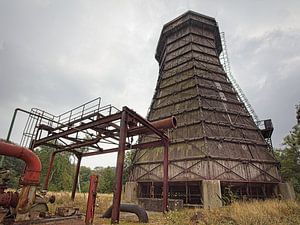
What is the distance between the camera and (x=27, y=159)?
22.7 feet

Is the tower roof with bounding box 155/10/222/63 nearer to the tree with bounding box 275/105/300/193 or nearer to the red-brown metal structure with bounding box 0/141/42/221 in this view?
the tree with bounding box 275/105/300/193

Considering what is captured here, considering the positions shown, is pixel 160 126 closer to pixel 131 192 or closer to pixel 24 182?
pixel 24 182

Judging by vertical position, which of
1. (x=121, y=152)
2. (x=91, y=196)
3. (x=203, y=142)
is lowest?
(x=91, y=196)

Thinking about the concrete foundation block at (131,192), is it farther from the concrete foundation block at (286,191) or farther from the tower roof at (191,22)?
the tower roof at (191,22)

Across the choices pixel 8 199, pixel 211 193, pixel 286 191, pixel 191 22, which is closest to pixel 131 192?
pixel 211 193

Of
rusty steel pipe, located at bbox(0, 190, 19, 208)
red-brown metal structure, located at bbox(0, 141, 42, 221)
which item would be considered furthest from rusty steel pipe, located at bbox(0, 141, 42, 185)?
rusty steel pipe, located at bbox(0, 190, 19, 208)

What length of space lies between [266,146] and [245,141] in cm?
314

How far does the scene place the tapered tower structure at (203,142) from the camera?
18047mm

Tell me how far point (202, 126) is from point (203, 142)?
1.75 meters

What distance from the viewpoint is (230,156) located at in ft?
61.2

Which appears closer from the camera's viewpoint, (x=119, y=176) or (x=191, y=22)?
(x=119, y=176)

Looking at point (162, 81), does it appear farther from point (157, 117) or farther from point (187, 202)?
point (187, 202)

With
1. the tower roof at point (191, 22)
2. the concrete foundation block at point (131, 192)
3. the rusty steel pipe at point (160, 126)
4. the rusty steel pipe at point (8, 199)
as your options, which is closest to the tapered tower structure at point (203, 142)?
the concrete foundation block at point (131, 192)

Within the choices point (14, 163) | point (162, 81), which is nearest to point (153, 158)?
point (162, 81)
